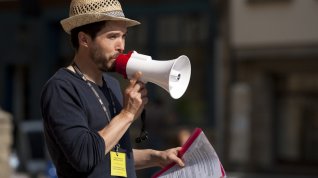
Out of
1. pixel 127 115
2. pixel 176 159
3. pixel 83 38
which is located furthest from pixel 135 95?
pixel 176 159

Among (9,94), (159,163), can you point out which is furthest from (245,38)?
(159,163)

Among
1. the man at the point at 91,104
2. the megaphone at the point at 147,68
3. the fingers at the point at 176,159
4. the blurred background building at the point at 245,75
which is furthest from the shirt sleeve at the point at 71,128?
the blurred background building at the point at 245,75

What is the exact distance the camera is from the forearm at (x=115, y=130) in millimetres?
3121

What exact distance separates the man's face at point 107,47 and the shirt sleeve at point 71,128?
0.64ft

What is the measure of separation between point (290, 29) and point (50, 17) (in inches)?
233

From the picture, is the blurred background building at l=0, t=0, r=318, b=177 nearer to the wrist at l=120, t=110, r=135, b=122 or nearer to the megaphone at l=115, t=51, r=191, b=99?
the megaphone at l=115, t=51, r=191, b=99

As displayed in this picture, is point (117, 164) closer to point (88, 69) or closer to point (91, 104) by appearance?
point (91, 104)

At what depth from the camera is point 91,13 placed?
10.6 ft

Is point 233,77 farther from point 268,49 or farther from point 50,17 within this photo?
point 50,17

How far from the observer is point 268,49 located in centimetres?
1634

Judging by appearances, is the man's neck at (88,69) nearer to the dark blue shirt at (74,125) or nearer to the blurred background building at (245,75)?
the dark blue shirt at (74,125)

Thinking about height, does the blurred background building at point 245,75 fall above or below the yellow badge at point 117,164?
below

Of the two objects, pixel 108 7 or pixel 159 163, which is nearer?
pixel 108 7

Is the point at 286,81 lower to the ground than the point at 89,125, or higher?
lower
